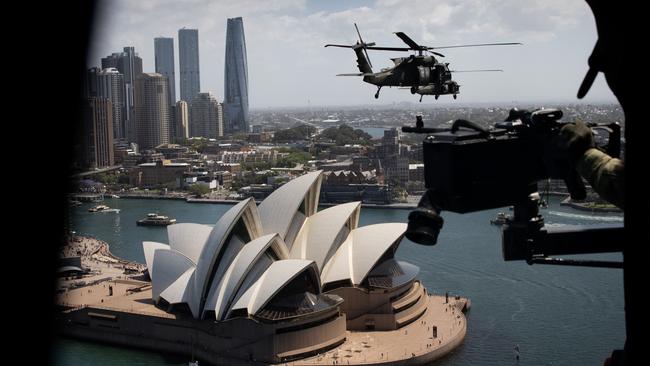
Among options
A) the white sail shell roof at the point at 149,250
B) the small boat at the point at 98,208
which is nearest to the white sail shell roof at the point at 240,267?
the white sail shell roof at the point at 149,250

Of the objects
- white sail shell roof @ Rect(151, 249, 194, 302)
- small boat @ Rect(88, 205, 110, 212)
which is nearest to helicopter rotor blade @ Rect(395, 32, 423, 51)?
white sail shell roof @ Rect(151, 249, 194, 302)

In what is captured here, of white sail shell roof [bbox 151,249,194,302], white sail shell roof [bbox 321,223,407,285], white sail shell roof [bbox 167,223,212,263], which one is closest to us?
white sail shell roof [bbox 321,223,407,285]

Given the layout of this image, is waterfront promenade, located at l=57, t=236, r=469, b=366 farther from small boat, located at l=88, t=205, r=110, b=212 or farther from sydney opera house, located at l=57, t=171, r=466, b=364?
small boat, located at l=88, t=205, r=110, b=212

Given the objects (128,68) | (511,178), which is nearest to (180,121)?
(128,68)

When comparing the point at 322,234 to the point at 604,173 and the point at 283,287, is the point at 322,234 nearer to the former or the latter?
the point at 283,287

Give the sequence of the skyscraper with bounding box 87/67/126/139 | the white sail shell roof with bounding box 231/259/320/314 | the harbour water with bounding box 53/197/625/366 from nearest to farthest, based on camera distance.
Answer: the harbour water with bounding box 53/197/625/366 < the white sail shell roof with bounding box 231/259/320/314 < the skyscraper with bounding box 87/67/126/139

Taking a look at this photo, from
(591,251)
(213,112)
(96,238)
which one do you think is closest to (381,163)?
(96,238)

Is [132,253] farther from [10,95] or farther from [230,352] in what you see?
[10,95]
